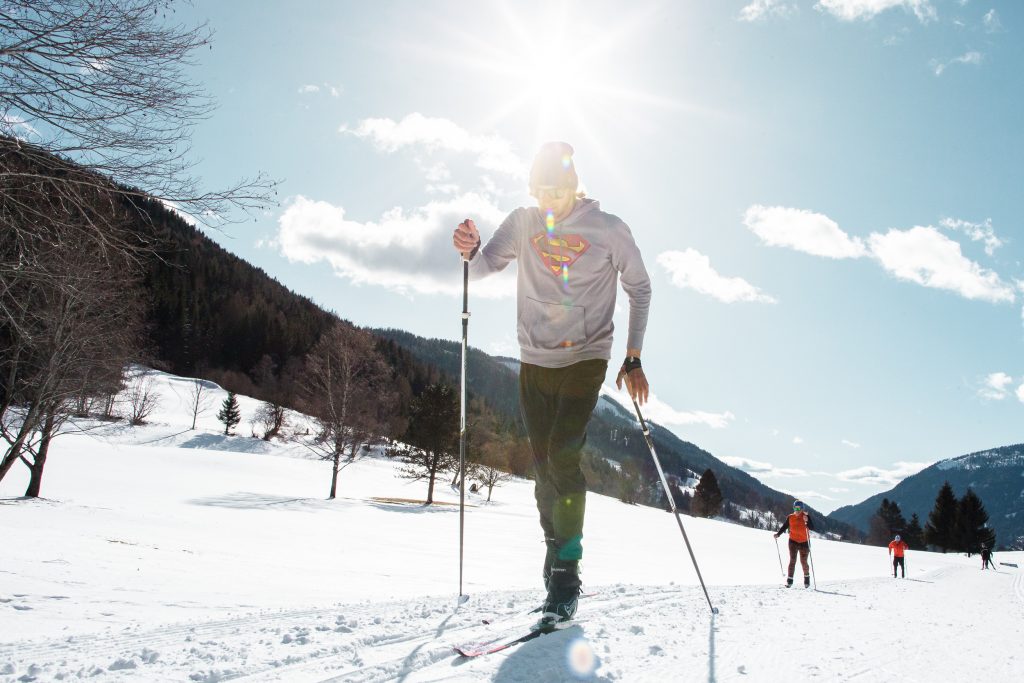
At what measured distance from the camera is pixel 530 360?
2.93m

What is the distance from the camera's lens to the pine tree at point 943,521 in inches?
2297

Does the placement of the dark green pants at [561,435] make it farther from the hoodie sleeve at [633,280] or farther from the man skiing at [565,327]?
the hoodie sleeve at [633,280]

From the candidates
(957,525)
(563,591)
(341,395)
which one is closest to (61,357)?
(563,591)

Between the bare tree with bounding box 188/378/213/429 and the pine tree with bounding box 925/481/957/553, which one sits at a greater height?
the bare tree with bounding box 188/378/213/429

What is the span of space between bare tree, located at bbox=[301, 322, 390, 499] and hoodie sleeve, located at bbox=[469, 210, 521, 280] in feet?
81.9

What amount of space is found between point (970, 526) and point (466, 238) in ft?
243

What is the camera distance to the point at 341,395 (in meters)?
27.2

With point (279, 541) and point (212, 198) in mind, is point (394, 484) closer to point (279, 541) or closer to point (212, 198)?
point (279, 541)

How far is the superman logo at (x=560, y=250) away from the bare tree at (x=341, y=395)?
2531cm

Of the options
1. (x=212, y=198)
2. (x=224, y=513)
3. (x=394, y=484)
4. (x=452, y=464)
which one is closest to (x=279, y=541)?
(x=224, y=513)

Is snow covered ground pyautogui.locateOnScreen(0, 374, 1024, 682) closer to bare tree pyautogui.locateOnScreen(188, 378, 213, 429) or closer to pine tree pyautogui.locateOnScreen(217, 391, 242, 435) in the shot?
pine tree pyautogui.locateOnScreen(217, 391, 242, 435)

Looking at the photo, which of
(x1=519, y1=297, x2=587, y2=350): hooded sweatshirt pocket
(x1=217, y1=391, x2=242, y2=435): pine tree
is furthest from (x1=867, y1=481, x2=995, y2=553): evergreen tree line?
(x1=217, y1=391, x2=242, y2=435): pine tree

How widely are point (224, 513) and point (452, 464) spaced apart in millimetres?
14611

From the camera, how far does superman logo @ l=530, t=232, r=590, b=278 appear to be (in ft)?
9.70
